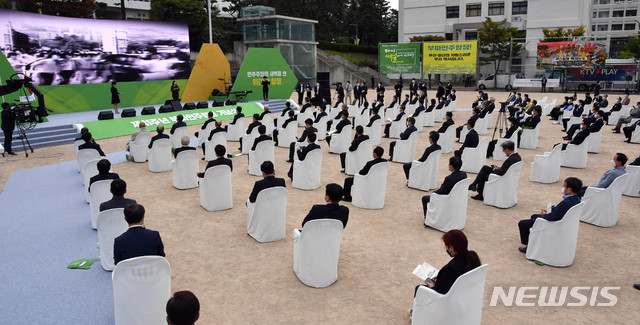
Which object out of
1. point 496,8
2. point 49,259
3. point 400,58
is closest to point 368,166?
point 49,259

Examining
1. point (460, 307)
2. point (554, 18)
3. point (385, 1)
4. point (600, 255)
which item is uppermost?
point (385, 1)

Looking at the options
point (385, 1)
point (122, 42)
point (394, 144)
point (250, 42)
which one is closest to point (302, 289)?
point (394, 144)

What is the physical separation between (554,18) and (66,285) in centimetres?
5098

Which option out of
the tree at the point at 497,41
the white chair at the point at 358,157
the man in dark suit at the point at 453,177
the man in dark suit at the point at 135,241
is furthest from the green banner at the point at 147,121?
the tree at the point at 497,41

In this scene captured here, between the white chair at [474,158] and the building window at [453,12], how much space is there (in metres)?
44.5

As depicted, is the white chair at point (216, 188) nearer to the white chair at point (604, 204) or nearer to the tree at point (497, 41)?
the white chair at point (604, 204)

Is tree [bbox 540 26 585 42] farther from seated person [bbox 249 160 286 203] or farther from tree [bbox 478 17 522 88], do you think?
seated person [bbox 249 160 286 203]

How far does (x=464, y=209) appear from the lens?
6.80 m

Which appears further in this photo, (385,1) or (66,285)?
(385,1)

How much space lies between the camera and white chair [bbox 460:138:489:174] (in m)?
10.3

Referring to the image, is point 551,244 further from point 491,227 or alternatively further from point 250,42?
point 250,42

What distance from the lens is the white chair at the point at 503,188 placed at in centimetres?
768

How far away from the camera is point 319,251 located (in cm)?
493

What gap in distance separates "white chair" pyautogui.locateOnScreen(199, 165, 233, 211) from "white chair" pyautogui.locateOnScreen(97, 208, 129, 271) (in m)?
2.23
